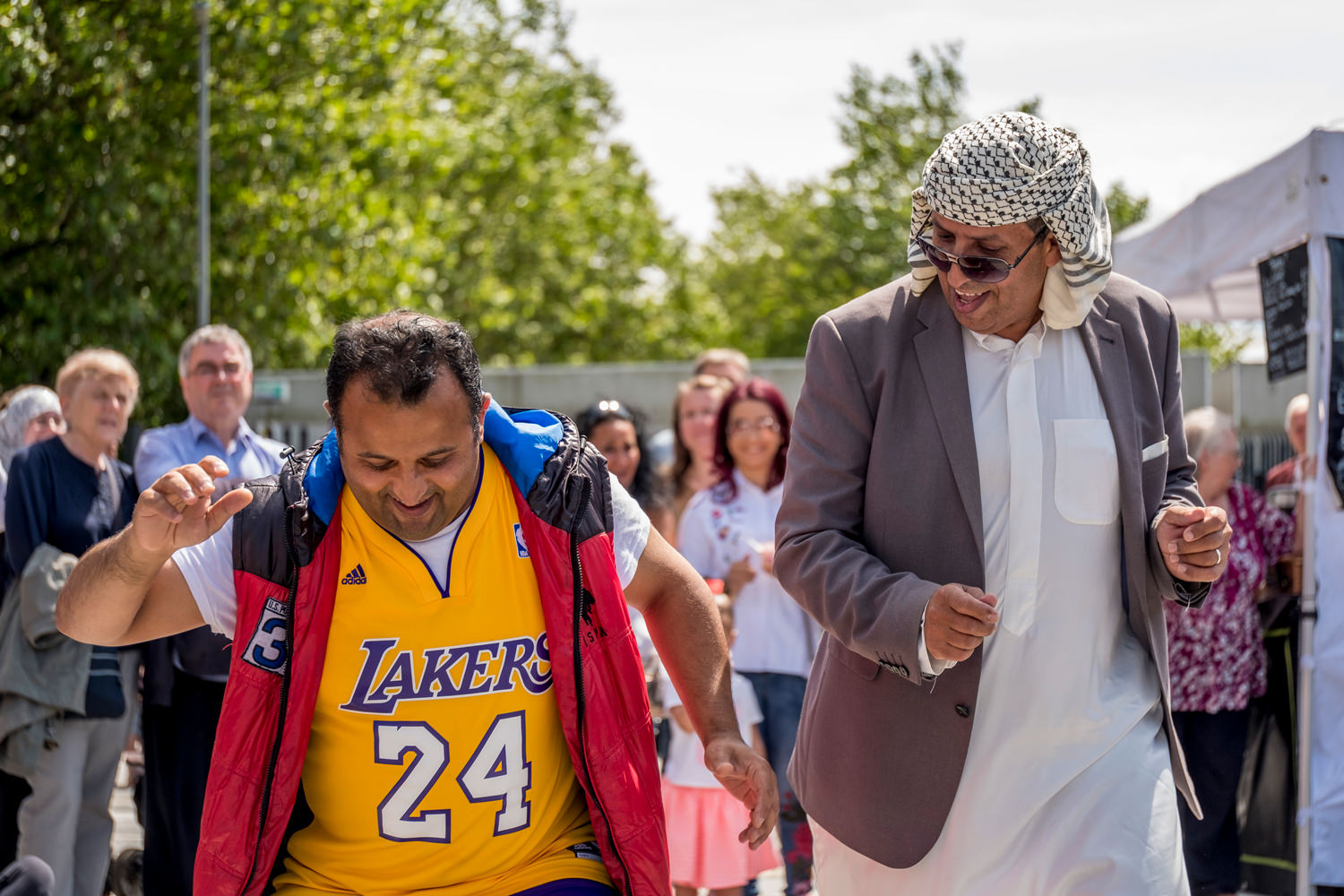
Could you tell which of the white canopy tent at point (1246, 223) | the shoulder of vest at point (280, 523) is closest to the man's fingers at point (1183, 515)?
the shoulder of vest at point (280, 523)

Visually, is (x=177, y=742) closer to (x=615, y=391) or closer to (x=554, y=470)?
(x=554, y=470)

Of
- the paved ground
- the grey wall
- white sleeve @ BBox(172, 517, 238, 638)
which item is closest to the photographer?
white sleeve @ BBox(172, 517, 238, 638)

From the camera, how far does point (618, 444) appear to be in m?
6.41

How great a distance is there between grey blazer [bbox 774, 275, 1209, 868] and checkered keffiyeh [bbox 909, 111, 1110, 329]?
125 mm

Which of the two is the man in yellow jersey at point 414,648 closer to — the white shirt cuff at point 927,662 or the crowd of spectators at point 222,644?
the white shirt cuff at point 927,662

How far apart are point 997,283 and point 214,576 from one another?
170 cm

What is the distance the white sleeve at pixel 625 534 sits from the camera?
309 cm

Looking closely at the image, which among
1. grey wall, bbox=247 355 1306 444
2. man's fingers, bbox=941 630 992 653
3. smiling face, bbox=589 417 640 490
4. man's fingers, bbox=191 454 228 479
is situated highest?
grey wall, bbox=247 355 1306 444

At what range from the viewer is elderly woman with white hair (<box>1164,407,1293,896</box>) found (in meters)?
6.25

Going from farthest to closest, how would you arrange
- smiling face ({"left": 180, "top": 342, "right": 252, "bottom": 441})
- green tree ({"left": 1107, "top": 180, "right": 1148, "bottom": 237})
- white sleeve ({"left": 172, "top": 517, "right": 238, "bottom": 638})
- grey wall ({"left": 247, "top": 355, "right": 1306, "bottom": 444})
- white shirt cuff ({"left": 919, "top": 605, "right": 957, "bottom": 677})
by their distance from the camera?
green tree ({"left": 1107, "top": 180, "right": 1148, "bottom": 237}) < grey wall ({"left": 247, "top": 355, "right": 1306, "bottom": 444}) < smiling face ({"left": 180, "top": 342, "right": 252, "bottom": 441}) < white sleeve ({"left": 172, "top": 517, "right": 238, "bottom": 638}) < white shirt cuff ({"left": 919, "top": 605, "right": 957, "bottom": 677})

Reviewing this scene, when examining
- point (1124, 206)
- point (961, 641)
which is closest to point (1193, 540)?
point (961, 641)

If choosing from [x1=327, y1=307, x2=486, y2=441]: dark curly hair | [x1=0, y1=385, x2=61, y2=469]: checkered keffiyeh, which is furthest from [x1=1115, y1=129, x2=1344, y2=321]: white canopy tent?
[x1=0, y1=385, x2=61, y2=469]: checkered keffiyeh

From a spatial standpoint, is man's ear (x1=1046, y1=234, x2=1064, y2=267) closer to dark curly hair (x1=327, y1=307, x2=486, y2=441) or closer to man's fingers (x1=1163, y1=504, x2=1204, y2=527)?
man's fingers (x1=1163, y1=504, x2=1204, y2=527)

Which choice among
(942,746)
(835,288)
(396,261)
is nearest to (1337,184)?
(942,746)
